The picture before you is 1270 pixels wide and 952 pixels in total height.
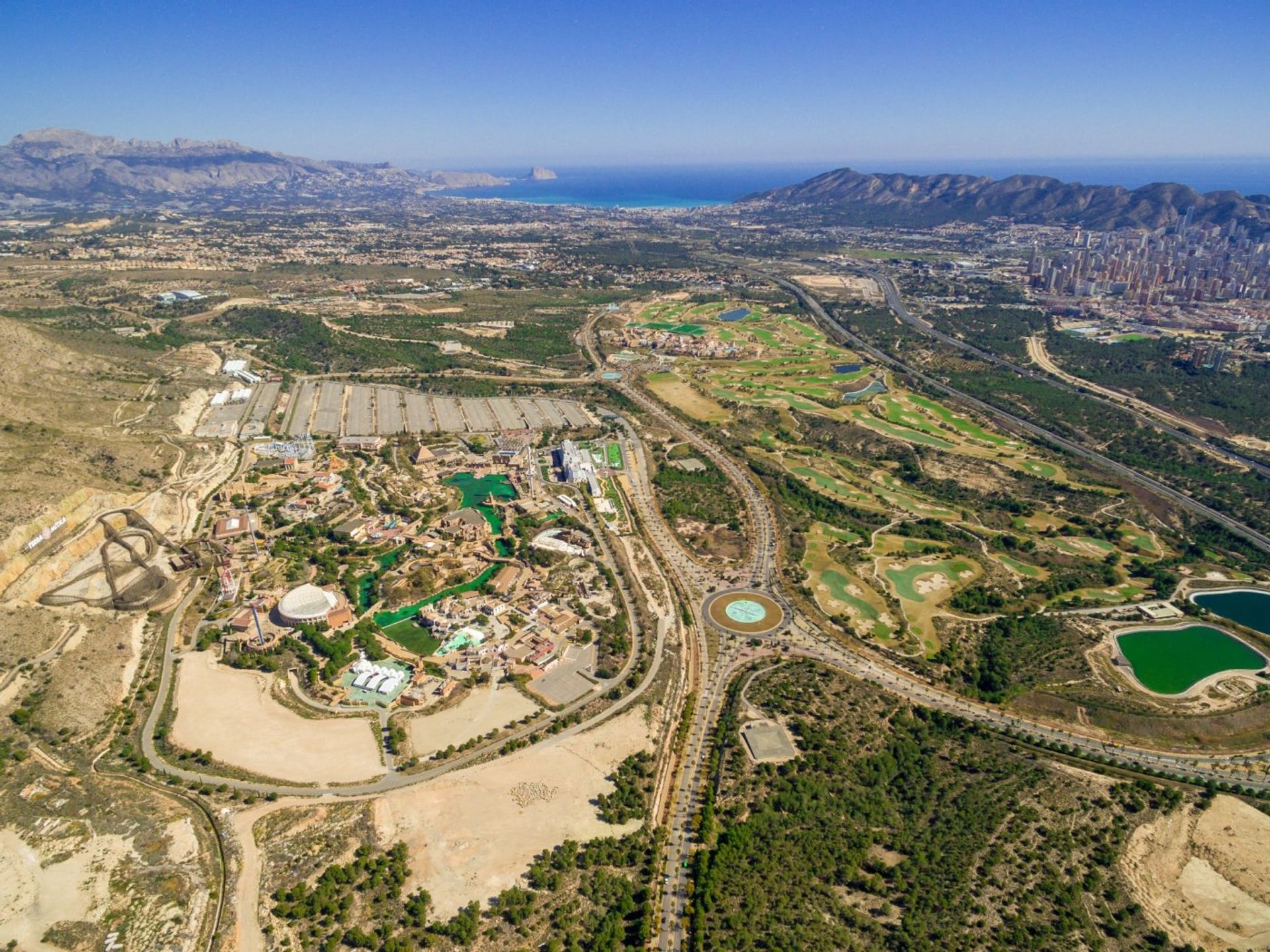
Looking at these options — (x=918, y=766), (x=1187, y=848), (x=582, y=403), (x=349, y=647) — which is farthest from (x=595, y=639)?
(x=582, y=403)

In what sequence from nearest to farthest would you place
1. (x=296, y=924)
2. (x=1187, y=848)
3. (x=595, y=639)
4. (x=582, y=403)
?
(x=296, y=924) < (x=1187, y=848) < (x=595, y=639) < (x=582, y=403)

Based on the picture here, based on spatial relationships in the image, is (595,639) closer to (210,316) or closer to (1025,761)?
(1025,761)

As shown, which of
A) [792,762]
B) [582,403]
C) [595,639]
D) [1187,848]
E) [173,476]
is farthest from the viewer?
[582,403]

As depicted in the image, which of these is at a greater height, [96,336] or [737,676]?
[96,336]

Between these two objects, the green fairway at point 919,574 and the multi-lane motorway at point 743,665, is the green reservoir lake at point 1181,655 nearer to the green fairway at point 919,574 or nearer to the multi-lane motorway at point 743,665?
the multi-lane motorway at point 743,665

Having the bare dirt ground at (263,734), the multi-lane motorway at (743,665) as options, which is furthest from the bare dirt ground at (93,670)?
the multi-lane motorway at (743,665)

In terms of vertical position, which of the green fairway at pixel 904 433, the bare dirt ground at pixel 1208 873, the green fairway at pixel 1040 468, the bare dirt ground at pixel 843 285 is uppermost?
the bare dirt ground at pixel 843 285
